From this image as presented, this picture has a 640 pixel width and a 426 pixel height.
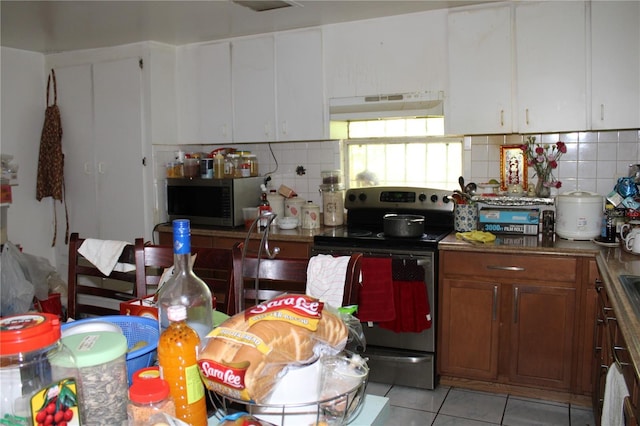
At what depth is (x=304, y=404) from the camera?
0.87m

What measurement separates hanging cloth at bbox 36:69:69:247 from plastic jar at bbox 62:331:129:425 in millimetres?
3758

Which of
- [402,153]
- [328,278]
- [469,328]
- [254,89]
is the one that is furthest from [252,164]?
[328,278]

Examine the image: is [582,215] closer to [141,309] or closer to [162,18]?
[141,309]

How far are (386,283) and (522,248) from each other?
2.42 ft

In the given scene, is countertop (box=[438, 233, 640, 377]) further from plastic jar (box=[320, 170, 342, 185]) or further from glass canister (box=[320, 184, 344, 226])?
plastic jar (box=[320, 170, 342, 185])

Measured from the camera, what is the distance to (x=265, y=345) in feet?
2.92

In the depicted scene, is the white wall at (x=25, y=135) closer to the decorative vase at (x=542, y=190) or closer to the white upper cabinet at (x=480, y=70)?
the white upper cabinet at (x=480, y=70)

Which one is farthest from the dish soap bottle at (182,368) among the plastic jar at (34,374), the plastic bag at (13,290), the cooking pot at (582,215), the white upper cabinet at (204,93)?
the white upper cabinet at (204,93)

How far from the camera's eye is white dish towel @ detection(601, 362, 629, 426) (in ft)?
5.81

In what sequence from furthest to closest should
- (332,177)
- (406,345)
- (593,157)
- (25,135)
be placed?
(25,135) < (332,177) < (593,157) < (406,345)

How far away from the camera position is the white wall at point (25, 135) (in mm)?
4199

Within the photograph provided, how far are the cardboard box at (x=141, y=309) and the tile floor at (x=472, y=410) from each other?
173 cm

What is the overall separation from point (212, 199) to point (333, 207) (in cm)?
84

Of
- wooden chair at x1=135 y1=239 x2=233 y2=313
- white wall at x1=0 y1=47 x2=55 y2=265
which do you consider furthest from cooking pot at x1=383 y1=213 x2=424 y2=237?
white wall at x1=0 y1=47 x2=55 y2=265
